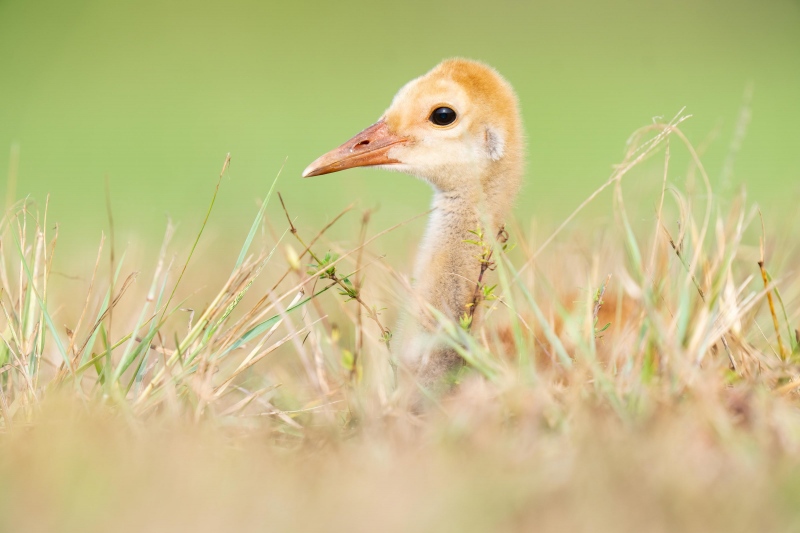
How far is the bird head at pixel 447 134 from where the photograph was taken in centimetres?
311

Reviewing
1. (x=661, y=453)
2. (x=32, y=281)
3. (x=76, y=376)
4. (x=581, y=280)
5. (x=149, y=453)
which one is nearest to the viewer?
(x=661, y=453)

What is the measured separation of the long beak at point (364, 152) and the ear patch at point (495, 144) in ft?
0.98

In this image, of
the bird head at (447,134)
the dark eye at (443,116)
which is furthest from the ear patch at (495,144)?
the dark eye at (443,116)

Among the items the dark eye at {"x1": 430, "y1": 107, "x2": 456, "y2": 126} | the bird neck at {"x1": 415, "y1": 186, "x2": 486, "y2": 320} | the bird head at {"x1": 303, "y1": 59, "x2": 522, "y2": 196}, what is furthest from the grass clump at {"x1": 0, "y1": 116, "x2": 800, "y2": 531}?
the dark eye at {"x1": 430, "y1": 107, "x2": 456, "y2": 126}

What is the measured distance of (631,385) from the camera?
2.15 m

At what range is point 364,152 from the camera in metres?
3.18

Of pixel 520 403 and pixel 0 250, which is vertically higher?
pixel 0 250

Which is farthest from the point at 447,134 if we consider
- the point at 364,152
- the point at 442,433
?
the point at 442,433

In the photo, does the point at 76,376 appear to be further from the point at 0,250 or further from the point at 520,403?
the point at 520,403

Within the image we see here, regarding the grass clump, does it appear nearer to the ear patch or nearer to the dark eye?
the ear patch

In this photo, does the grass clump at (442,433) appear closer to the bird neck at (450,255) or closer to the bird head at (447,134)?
the bird neck at (450,255)

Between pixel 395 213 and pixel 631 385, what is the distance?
3.94 m

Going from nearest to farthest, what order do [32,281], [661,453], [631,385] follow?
[661,453] < [631,385] < [32,281]

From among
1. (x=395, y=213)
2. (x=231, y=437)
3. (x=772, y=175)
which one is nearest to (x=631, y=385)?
(x=231, y=437)
